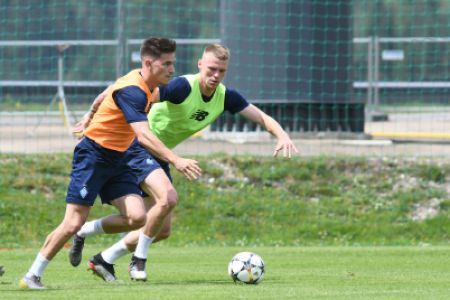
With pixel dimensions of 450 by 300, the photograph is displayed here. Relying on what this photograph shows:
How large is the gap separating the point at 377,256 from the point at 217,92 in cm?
347

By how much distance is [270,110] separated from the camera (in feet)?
70.8

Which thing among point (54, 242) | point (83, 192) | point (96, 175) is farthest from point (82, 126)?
point (54, 242)

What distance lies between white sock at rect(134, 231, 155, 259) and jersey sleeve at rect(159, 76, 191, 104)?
1.21m

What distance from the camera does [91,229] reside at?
11.9 meters

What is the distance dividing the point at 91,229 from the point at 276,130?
1.86 metres

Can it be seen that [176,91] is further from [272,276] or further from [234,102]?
[272,276]

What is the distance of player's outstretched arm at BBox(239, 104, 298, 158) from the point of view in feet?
37.1

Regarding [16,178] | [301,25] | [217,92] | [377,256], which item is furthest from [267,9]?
[217,92]

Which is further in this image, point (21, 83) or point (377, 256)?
point (21, 83)

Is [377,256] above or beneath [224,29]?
beneath

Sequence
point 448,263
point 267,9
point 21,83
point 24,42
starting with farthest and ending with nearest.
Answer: point 21,83 < point 24,42 < point 267,9 < point 448,263

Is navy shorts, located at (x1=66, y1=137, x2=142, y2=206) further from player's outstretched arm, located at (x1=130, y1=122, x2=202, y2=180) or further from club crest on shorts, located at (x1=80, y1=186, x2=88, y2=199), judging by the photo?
player's outstretched arm, located at (x1=130, y1=122, x2=202, y2=180)

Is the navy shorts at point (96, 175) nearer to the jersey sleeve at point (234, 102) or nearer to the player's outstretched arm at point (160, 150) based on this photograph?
the player's outstretched arm at point (160, 150)

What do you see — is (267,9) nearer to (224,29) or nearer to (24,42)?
(224,29)
